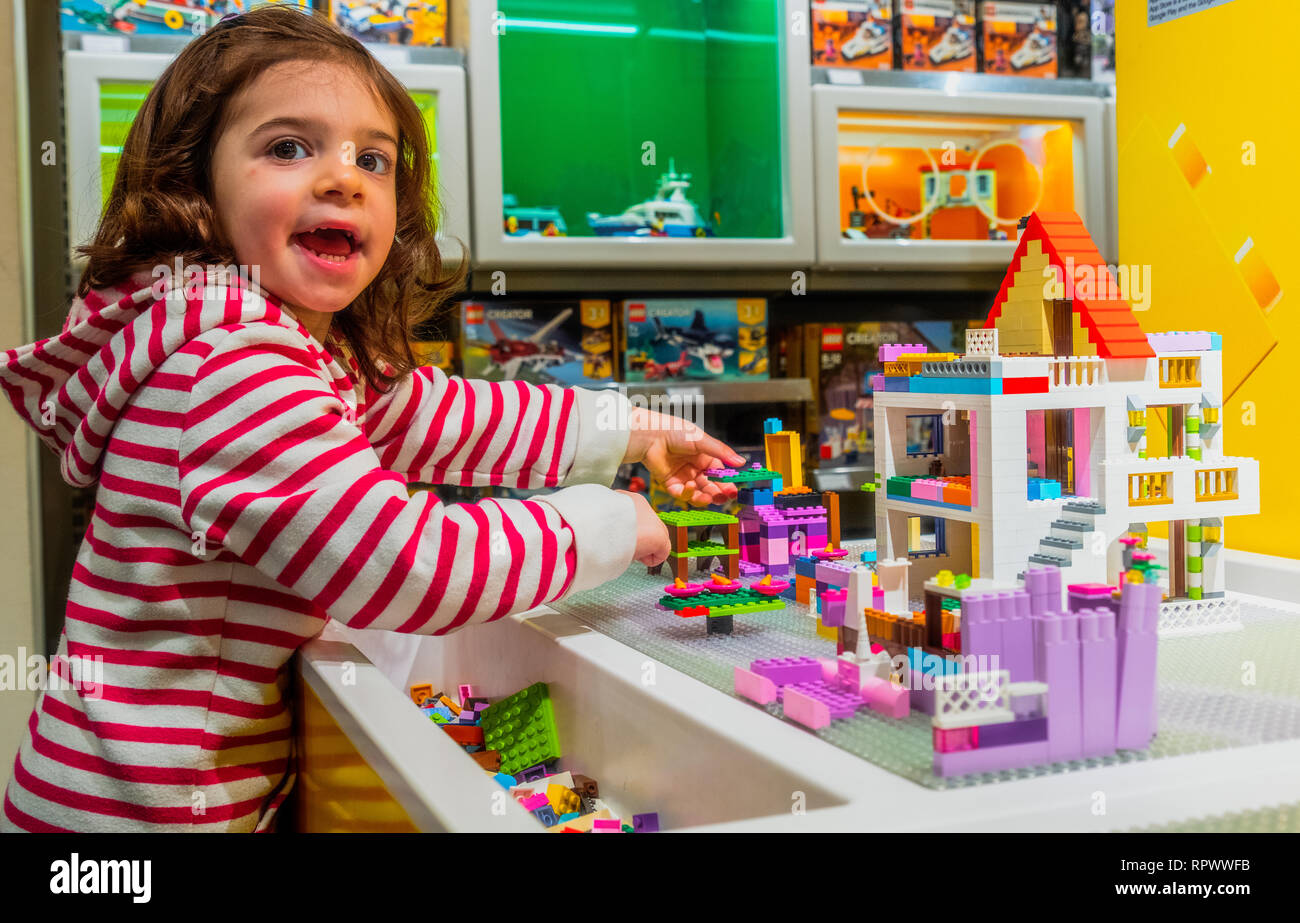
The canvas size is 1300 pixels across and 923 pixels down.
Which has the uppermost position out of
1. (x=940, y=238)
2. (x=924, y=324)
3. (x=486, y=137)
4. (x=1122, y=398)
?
(x=486, y=137)

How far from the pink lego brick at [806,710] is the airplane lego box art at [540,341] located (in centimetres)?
142

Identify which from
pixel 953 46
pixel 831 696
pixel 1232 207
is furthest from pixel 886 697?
pixel 953 46

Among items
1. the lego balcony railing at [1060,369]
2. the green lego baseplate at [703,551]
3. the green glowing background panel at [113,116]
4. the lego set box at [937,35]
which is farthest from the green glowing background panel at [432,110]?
the lego balcony railing at [1060,369]

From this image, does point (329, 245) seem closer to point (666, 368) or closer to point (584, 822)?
point (584, 822)

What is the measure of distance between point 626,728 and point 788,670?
0.40 feet

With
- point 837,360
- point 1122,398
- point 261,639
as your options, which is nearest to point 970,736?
point 1122,398

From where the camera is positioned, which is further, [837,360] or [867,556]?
[837,360]

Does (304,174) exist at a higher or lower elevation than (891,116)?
lower

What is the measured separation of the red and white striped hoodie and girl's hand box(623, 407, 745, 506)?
9.8 inches

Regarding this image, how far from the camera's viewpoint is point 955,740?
0.49m

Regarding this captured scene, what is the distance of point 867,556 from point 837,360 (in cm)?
127

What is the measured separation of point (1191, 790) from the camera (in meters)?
0.47
